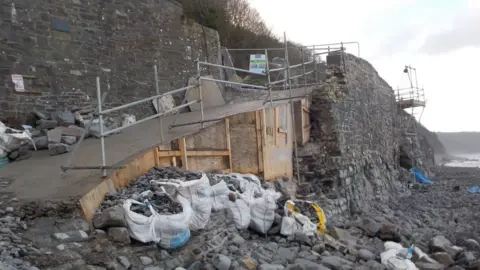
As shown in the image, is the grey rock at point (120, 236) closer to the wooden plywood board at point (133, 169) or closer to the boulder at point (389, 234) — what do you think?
the wooden plywood board at point (133, 169)

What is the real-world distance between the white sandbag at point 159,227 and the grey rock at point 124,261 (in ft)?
0.89

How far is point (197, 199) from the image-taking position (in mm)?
4805

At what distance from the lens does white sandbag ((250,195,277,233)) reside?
538cm

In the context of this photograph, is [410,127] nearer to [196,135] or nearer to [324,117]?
[324,117]

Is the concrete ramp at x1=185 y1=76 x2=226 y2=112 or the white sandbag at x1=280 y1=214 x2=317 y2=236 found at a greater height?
the concrete ramp at x1=185 y1=76 x2=226 y2=112

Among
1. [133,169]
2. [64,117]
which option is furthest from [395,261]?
[64,117]

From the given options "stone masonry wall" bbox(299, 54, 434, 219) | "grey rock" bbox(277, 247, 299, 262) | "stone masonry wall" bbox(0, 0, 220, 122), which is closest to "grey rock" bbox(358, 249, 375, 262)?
"grey rock" bbox(277, 247, 299, 262)

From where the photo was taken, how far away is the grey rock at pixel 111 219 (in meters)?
4.01

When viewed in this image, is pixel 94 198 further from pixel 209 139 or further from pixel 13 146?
pixel 13 146

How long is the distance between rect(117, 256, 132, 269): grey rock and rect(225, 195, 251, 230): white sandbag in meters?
1.67

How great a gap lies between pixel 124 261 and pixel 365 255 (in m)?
3.27

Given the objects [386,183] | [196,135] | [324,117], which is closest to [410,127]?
[386,183]

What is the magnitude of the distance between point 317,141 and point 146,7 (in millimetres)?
5615

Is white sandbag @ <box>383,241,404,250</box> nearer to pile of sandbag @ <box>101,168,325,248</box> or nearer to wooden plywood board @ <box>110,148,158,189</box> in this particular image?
pile of sandbag @ <box>101,168,325,248</box>
